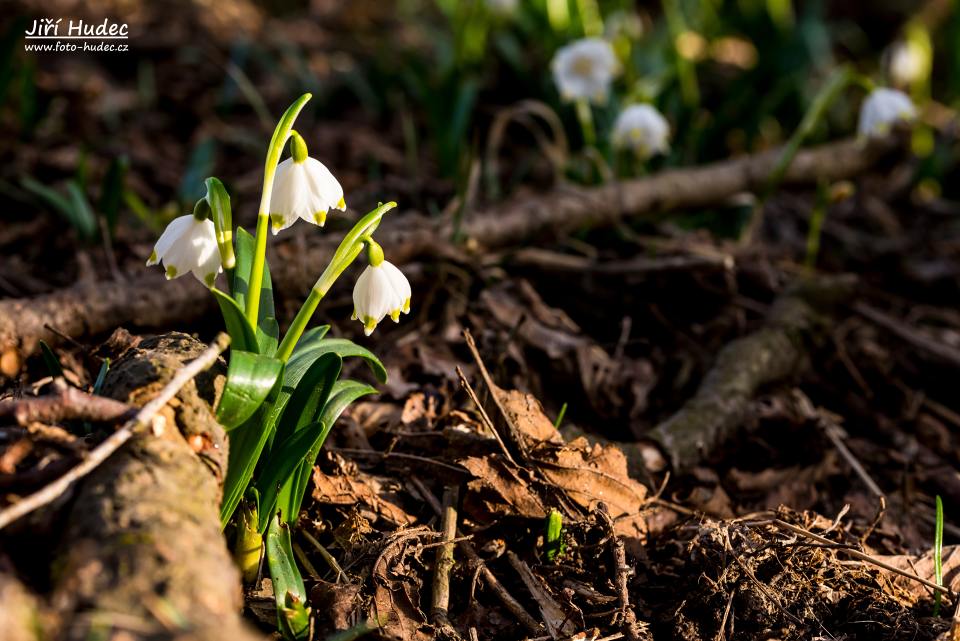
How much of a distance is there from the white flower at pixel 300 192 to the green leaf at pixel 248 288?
0.09 m

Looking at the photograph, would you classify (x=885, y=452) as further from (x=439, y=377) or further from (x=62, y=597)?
(x=62, y=597)

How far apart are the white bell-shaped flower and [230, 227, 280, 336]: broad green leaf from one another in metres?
0.16

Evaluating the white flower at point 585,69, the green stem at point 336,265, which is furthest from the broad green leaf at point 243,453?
the white flower at point 585,69

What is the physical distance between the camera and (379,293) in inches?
52.6

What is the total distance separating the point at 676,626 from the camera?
140 centimetres

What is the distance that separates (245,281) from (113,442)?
380mm

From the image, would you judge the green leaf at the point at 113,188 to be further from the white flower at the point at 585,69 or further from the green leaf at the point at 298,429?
the white flower at the point at 585,69

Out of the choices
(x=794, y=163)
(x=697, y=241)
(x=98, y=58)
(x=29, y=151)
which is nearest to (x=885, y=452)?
(x=697, y=241)

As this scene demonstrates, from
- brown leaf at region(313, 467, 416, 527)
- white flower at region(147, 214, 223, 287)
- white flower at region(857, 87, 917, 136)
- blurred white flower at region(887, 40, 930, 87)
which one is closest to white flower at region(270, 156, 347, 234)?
white flower at region(147, 214, 223, 287)

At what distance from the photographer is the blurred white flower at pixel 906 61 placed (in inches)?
157

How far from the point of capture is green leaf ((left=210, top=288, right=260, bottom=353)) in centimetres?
124

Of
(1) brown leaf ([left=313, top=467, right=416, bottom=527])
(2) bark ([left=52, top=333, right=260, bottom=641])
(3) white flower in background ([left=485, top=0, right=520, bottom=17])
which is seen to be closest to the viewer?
(2) bark ([left=52, top=333, right=260, bottom=641])

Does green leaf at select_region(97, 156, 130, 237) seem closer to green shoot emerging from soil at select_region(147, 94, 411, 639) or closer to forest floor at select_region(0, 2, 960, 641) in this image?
forest floor at select_region(0, 2, 960, 641)

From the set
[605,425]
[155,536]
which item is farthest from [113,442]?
[605,425]
